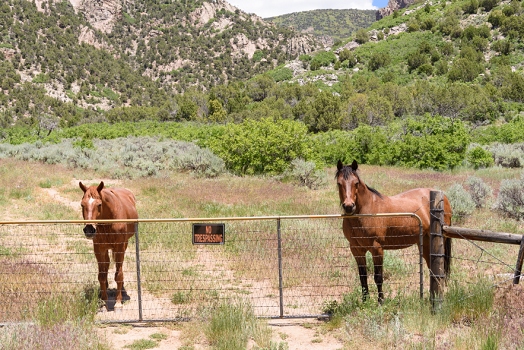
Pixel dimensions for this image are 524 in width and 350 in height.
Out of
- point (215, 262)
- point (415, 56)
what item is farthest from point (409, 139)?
point (415, 56)

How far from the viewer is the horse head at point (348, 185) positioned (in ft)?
21.0

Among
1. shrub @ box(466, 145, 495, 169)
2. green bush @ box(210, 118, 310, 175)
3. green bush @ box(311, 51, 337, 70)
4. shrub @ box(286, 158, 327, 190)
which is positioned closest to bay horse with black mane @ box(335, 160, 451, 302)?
shrub @ box(286, 158, 327, 190)

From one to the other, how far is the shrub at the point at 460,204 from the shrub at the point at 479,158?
48.4ft

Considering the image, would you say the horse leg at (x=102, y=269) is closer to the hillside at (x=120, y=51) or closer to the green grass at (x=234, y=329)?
the green grass at (x=234, y=329)

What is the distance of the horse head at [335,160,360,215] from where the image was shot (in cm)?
641

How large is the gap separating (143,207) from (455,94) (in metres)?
44.4

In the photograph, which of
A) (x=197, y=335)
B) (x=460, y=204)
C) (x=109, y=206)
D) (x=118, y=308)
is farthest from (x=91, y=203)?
(x=460, y=204)

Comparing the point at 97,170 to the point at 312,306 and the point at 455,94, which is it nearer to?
the point at 312,306

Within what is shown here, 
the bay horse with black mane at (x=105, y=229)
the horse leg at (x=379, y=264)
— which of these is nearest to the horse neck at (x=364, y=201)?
the horse leg at (x=379, y=264)

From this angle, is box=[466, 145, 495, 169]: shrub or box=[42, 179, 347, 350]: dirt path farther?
box=[466, 145, 495, 169]: shrub

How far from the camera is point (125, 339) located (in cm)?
642

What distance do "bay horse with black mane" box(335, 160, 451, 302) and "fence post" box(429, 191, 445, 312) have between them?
65cm

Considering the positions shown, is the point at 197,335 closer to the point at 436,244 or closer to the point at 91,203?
the point at 91,203

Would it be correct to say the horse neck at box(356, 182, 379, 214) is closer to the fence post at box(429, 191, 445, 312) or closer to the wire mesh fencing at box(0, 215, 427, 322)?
the wire mesh fencing at box(0, 215, 427, 322)
